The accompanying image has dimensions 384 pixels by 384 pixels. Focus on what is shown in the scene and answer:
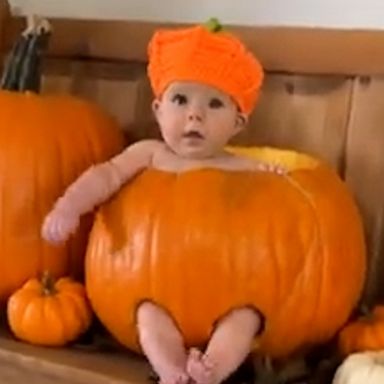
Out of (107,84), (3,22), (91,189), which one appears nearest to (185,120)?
(91,189)

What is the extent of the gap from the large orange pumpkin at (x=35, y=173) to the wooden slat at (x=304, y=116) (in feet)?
0.61

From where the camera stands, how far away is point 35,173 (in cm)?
129

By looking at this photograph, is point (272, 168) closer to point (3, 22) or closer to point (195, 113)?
point (195, 113)

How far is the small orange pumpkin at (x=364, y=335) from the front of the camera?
3.78 feet

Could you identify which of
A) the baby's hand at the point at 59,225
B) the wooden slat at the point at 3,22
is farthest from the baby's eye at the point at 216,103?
the wooden slat at the point at 3,22

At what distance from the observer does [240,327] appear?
110 centimetres

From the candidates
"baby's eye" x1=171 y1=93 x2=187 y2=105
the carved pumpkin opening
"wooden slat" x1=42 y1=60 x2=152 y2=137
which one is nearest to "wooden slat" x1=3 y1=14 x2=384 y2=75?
"wooden slat" x1=42 y1=60 x2=152 y2=137

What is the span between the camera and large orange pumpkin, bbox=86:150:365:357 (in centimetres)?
111

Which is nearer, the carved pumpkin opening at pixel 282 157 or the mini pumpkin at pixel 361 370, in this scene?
the mini pumpkin at pixel 361 370

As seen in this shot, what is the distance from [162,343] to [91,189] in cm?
18

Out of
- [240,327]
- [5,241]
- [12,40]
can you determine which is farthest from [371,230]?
[12,40]

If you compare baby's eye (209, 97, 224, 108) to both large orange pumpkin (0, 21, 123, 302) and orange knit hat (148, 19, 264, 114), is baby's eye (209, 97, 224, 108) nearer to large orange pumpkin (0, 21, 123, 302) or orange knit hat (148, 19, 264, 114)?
orange knit hat (148, 19, 264, 114)

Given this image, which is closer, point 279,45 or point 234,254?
point 234,254

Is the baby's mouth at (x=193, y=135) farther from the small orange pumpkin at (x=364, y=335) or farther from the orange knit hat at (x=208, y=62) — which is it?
the small orange pumpkin at (x=364, y=335)
